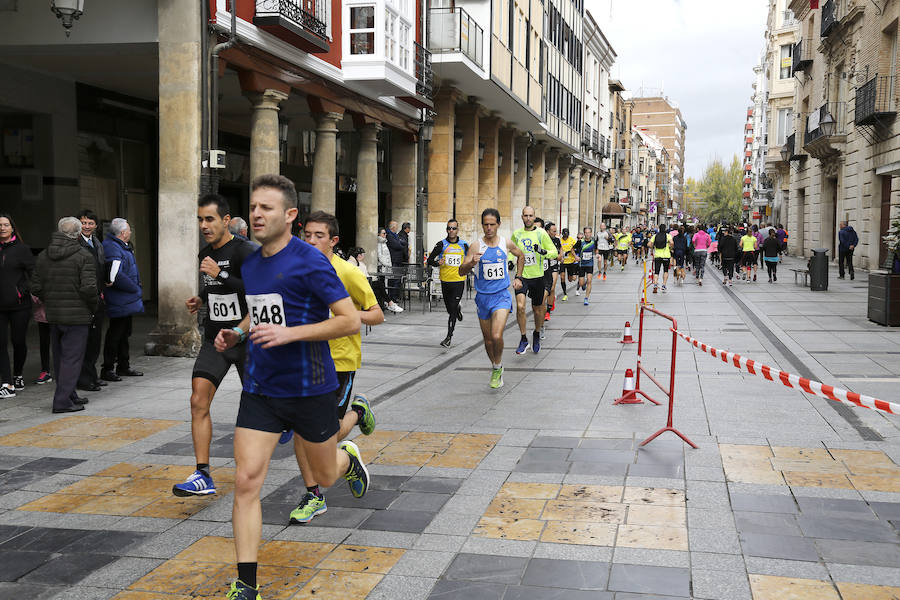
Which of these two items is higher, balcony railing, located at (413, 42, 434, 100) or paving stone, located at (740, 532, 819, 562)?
balcony railing, located at (413, 42, 434, 100)

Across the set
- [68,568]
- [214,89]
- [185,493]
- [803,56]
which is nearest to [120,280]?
[214,89]

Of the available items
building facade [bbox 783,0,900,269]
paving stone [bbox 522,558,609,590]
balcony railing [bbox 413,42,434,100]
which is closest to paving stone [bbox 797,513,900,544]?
paving stone [bbox 522,558,609,590]

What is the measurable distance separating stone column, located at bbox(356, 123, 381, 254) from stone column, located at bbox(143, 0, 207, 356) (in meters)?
7.89

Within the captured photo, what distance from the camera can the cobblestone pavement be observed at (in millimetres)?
4035

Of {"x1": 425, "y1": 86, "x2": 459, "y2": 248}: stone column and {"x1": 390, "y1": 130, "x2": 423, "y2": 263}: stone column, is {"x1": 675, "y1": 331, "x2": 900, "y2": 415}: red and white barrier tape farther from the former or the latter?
{"x1": 425, "y1": 86, "x2": 459, "y2": 248}: stone column

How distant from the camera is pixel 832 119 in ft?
107

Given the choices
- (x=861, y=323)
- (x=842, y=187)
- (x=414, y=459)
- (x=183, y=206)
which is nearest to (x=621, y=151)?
(x=842, y=187)

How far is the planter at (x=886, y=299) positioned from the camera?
14.1 m

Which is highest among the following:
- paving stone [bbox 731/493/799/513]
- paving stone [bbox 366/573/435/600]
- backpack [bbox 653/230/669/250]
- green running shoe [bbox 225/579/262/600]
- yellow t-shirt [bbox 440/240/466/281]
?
backpack [bbox 653/230/669/250]

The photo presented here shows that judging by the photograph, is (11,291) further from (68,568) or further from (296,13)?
(296,13)

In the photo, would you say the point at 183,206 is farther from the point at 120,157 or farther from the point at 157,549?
the point at 157,549

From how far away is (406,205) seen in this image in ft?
73.9

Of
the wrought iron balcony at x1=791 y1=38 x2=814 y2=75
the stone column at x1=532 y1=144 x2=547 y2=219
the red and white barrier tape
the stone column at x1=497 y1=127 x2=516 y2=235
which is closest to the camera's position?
the red and white barrier tape

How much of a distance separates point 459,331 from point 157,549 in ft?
34.2
